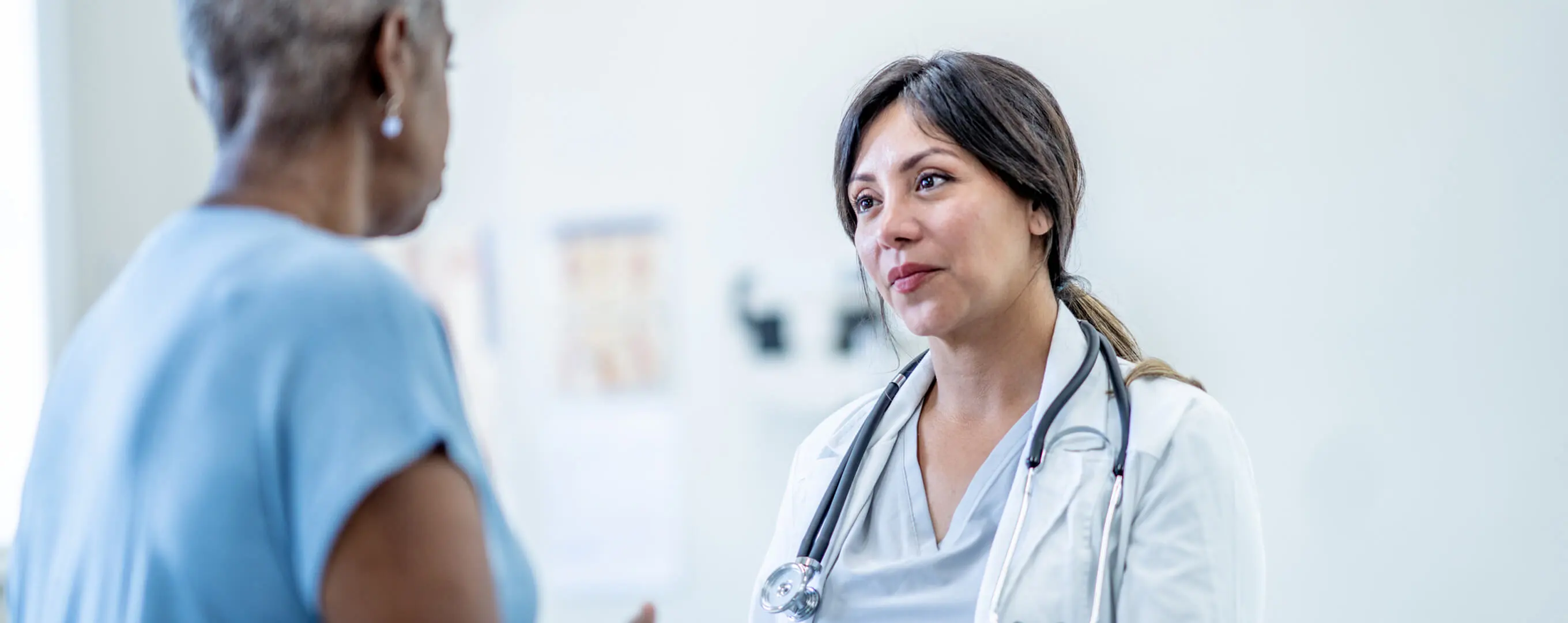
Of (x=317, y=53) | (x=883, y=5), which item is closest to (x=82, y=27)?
(x=883, y=5)

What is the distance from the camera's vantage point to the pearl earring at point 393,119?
66cm

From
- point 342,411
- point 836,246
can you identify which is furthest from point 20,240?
point 342,411

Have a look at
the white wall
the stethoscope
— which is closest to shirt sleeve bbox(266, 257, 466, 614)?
the stethoscope

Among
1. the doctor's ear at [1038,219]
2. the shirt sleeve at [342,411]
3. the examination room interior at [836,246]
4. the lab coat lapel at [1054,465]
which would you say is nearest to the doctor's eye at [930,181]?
the doctor's ear at [1038,219]

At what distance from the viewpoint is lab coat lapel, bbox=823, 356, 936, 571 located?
133 cm

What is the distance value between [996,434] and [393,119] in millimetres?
824

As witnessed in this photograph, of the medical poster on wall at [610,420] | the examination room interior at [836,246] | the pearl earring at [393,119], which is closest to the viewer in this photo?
the pearl earring at [393,119]

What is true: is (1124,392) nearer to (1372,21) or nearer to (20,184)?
(1372,21)

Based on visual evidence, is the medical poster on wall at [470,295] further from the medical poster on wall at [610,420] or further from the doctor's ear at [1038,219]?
the doctor's ear at [1038,219]

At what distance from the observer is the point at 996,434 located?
1.30m

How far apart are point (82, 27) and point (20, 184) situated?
0.37m

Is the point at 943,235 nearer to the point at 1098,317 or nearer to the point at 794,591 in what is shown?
the point at 1098,317

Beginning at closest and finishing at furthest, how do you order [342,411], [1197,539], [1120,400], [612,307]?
[342,411], [1197,539], [1120,400], [612,307]

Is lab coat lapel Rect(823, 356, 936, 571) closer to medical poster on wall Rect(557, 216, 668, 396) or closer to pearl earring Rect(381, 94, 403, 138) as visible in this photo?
pearl earring Rect(381, 94, 403, 138)
